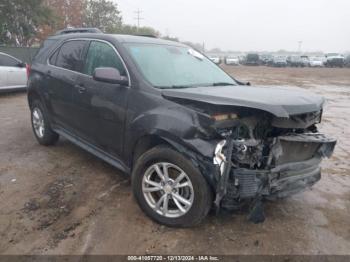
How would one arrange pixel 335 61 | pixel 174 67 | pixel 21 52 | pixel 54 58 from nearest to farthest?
pixel 174 67, pixel 54 58, pixel 21 52, pixel 335 61

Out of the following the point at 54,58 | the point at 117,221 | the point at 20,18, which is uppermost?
the point at 20,18

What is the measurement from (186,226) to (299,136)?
1397 mm

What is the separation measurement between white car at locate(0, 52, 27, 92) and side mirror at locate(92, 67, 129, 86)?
8.98m

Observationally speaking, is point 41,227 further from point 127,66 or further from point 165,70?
point 165,70

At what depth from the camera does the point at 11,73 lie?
1107cm

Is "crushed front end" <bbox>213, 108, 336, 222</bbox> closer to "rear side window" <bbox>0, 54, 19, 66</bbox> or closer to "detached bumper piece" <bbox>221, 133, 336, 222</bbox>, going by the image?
"detached bumper piece" <bbox>221, 133, 336, 222</bbox>

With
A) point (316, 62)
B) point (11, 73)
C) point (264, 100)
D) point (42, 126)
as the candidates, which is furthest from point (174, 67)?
point (316, 62)

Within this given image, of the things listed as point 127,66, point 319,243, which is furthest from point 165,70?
point 319,243

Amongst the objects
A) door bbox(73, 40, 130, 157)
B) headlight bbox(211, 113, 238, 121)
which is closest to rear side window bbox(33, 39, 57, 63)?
door bbox(73, 40, 130, 157)

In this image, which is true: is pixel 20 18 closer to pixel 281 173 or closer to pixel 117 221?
pixel 117 221

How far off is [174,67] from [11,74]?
366 inches

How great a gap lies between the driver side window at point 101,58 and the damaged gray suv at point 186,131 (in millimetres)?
13

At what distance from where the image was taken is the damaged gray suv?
9.02 feet

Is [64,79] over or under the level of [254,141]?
over
